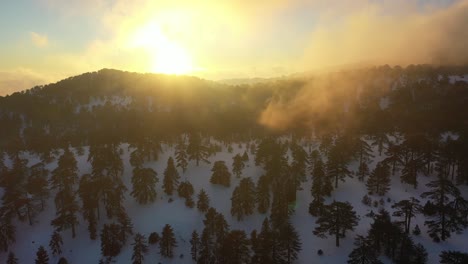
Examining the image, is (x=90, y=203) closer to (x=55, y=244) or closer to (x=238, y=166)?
(x=55, y=244)

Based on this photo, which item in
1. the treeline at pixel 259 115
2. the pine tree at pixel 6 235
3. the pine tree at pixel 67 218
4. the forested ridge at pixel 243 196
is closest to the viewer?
the forested ridge at pixel 243 196

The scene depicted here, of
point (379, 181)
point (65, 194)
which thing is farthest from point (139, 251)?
point (379, 181)

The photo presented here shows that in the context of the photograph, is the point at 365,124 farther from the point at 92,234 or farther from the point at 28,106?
the point at 28,106

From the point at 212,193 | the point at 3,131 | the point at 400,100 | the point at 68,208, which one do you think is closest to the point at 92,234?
the point at 68,208

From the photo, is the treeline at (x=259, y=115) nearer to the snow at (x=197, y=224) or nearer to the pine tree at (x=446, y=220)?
the snow at (x=197, y=224)

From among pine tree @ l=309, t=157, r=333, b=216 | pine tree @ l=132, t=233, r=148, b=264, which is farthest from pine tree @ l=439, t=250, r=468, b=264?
pine tree @ l=132, t=233, r=148, b=264

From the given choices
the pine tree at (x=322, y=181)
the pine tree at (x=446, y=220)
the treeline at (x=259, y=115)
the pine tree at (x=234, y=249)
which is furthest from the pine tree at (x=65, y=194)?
the pine tree at (x=446, y=220)
